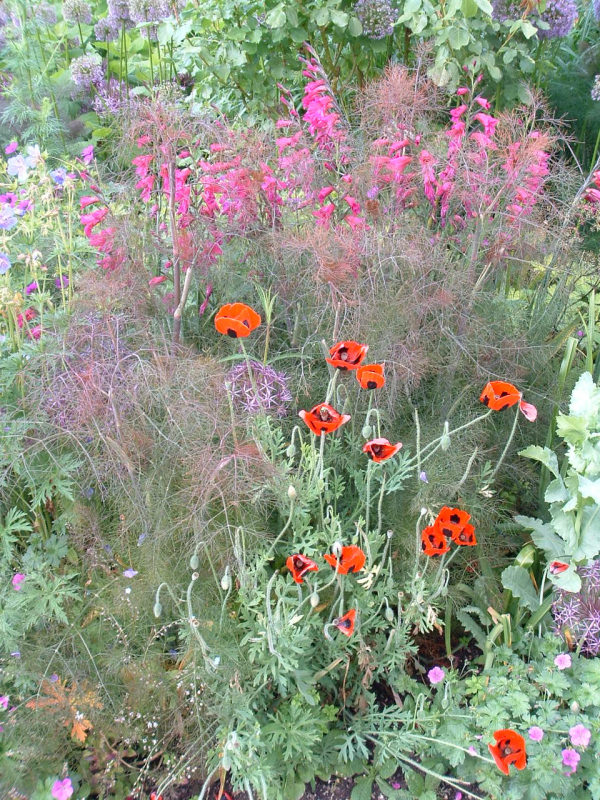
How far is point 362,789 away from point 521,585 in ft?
1.99

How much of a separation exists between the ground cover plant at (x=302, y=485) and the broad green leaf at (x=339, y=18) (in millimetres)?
1110

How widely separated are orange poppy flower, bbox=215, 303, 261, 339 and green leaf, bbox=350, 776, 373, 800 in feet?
3.47

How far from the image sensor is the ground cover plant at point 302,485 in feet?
5.16

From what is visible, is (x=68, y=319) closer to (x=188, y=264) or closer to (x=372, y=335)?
(x=188, y=264)

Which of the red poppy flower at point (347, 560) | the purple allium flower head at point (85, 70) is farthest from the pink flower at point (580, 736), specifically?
the purple allium flower head at point (85, 70)

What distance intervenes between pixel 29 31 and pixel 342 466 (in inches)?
123

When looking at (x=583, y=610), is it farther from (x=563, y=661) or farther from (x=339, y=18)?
(x=339, y=18)

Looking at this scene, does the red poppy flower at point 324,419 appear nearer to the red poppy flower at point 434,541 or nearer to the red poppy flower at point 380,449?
the red poppy flower at point 380,449

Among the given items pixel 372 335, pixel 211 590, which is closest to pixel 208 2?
pixel 372 335

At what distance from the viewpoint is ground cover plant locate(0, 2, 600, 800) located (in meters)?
1.57

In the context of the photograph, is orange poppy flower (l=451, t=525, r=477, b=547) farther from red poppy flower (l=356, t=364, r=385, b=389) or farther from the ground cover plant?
red poppy flower (l=356, t=364, r=385, b=389)

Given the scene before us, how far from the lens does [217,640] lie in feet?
5.37

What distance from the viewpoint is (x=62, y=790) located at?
153 centimetres

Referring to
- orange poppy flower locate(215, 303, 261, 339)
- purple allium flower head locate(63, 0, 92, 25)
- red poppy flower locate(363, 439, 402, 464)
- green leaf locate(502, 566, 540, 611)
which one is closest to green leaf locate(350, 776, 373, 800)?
green leaf locate(502, 566, 540, 611)
